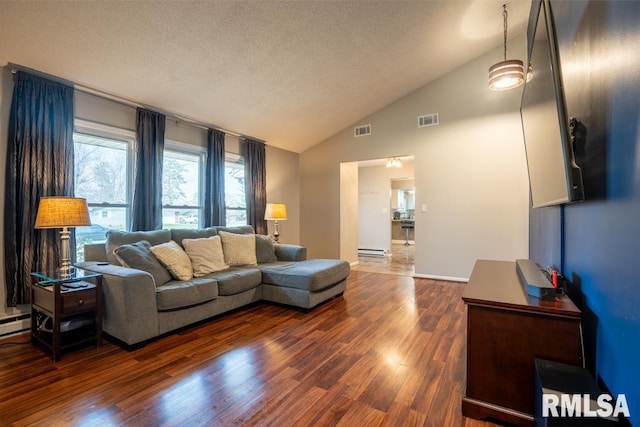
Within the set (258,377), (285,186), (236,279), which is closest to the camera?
(258,377)

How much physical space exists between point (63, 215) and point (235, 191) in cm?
278

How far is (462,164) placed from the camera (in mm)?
4629

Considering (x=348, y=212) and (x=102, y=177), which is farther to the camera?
(x=348, y=212)

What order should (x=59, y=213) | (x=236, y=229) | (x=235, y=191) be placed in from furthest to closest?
(x=235, y=191) < (x=236, y=229) < (x=59, y=213)

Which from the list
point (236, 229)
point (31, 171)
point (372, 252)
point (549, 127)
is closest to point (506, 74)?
point (549, 127)

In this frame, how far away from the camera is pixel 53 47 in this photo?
8.15ft

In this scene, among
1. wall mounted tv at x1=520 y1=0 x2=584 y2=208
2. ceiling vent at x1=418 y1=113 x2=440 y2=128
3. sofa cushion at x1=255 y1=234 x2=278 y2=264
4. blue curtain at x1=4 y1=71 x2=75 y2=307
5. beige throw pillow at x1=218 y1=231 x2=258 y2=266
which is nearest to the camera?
wall mounted tv at x1=520 y1=0 x2=584 y2=208

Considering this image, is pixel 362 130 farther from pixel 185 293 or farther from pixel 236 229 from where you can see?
pixel 185 293

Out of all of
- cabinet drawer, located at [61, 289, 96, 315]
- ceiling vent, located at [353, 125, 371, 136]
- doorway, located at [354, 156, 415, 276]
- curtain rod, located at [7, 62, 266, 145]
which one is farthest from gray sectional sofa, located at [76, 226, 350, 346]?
doorway, located at [354, 156, 415, 276]

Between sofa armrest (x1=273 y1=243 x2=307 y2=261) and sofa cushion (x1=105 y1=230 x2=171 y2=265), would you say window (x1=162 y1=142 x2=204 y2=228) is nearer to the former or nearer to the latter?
sofa cushion (x1=105 y1=230 x2=171 y2=265)

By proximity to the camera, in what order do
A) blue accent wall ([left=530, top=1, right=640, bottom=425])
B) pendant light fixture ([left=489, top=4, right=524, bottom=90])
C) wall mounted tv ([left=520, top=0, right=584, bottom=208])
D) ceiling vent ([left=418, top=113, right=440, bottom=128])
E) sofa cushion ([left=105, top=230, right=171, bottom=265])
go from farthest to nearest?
1. ceiling vent ([left=418, top=113, right=440, bottom=128])
2. pendant light fixture ([left=489, top=4, right=524, bottom=90])
3. sofa cushion ([left=105, top=230, right=171, bottom=265])
4. wall mounted tv ([left=520, top=0, right=584, bottom=208])
5. blue accent wall ([left=530, top=1, right=640, bottom=425])

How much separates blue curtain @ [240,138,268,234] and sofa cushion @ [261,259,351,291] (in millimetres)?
1696

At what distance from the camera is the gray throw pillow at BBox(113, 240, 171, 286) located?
2.66 meters

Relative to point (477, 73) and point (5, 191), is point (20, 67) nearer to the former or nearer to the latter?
point (5, 191)
